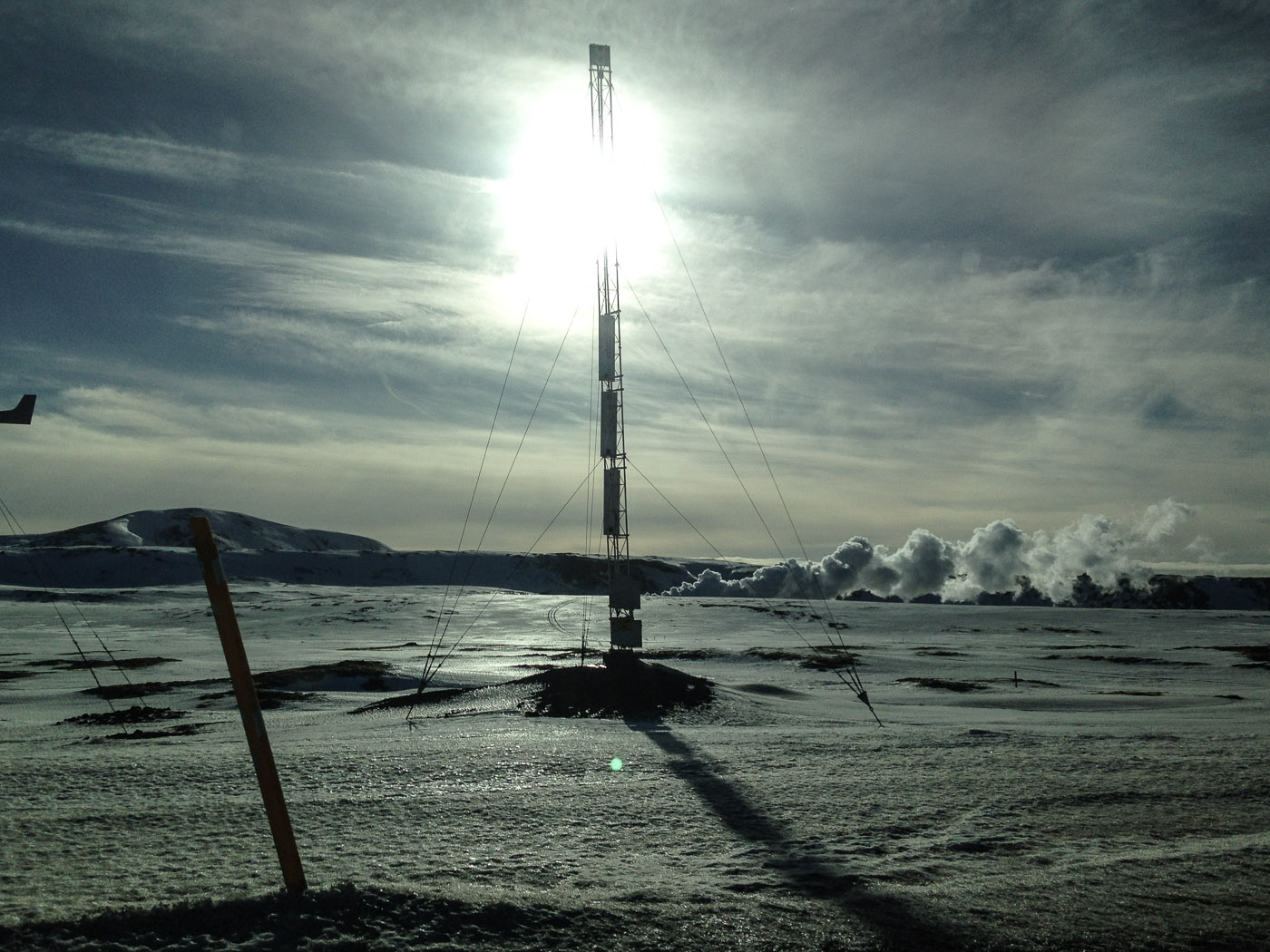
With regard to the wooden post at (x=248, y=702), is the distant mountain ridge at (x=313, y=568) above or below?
below

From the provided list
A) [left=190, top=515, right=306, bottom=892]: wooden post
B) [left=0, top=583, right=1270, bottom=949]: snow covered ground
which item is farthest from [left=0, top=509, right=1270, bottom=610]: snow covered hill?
[left=190, top=515, right=306, bottom=892]: wooden post

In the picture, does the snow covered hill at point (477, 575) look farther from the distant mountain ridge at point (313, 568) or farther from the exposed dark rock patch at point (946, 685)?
the exposed dark rock patch at point (946, 685)

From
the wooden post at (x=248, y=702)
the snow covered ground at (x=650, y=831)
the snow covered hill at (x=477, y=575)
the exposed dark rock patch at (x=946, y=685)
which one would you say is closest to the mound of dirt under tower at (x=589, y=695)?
the snow covered ground at (x=650, y=831)

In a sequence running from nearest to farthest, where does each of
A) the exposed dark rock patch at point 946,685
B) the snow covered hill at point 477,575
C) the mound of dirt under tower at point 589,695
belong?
the mound of dirt under tower at point 589,695 < the exposed dark rock patch at point 946,685 < the snow covered hill at point 477,575

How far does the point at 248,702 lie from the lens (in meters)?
4.99

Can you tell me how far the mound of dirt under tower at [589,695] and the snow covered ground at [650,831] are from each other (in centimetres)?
58

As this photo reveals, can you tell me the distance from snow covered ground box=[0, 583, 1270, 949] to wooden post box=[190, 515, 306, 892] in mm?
349

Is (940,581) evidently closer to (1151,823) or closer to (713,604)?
(713,604)

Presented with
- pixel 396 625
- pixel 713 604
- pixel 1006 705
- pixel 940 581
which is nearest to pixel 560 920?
pixel 1006 705

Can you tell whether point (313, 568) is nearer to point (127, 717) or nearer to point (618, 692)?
point (127, 717)

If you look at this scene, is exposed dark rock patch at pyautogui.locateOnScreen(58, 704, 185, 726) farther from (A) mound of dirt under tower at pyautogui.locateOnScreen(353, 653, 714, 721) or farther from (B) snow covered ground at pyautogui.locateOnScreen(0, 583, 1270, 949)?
(A) mound of dirt under tower at pyautogui.locateOnScreen(353, 653, 714, 721)

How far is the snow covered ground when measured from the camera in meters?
5.34

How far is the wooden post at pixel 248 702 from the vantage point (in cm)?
478

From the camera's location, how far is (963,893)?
6.12 meters
